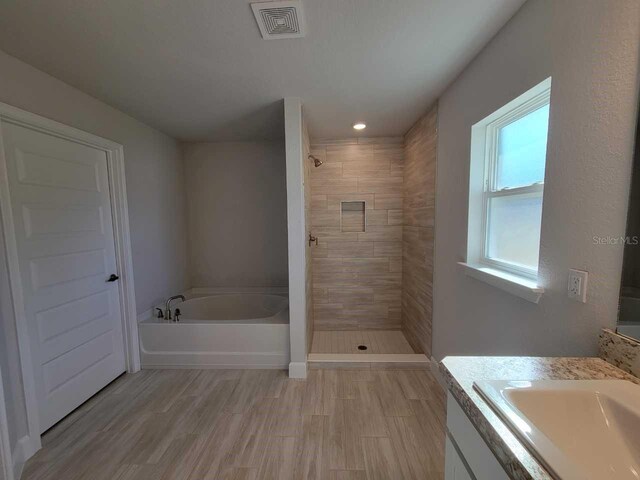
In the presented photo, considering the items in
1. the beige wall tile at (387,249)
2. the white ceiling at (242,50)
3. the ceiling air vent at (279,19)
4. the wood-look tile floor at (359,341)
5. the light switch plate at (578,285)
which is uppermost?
the white ceiling at (242,50)

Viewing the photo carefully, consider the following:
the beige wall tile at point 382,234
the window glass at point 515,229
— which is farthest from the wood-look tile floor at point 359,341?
the window glass at point 515,229

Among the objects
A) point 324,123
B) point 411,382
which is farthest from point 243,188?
point 411,382

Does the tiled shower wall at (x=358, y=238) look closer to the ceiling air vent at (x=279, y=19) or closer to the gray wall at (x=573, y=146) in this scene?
the gray wall at (x=573, y=146)

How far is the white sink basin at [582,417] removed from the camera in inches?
25.1

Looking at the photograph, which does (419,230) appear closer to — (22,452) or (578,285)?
(578,285)

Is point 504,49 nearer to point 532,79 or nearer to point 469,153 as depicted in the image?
point 532,79

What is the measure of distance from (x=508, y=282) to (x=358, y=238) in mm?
2063

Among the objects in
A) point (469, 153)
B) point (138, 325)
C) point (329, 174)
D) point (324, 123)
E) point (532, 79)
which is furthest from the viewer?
point (329, 174)

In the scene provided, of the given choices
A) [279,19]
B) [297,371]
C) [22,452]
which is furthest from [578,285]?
[22,452]

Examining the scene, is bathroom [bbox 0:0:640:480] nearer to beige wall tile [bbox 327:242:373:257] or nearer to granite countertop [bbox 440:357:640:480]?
granite countertop [bbox 440:357:640:480]

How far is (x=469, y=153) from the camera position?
5.61 ft

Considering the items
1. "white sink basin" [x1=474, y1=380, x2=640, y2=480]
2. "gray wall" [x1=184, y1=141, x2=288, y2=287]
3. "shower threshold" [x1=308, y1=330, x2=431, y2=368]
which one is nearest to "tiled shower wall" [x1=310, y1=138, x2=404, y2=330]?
"shower threshold" [x1=308, y1=330, x2=431, y2=368]

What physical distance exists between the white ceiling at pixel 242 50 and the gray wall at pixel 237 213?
990 millimetres

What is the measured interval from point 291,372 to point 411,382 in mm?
1031
